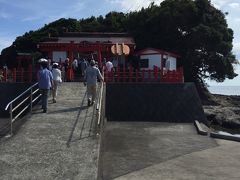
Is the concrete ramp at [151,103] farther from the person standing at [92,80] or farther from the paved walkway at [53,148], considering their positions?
the paved walkway at [53,148]

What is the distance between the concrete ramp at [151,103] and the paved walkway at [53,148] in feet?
23.5

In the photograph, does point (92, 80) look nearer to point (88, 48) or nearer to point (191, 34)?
point (88, 48)

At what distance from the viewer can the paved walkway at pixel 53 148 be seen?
966 centimetres

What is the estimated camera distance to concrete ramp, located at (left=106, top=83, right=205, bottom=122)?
21547 millimetres

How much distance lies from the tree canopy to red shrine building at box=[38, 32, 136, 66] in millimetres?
6641

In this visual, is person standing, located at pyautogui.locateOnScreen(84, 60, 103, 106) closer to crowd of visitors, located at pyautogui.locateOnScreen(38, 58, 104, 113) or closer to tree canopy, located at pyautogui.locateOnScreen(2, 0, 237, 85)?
crowd of visitors, located at pyautogui.locateOnScreen(38, 58, 104, 113)

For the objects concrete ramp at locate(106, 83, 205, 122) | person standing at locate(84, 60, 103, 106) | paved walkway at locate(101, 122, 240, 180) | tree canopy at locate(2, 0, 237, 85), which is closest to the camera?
paved walkway at locate(101, 122, 240, 180)

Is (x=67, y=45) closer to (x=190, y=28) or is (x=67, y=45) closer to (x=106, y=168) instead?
(x=106, y=168)

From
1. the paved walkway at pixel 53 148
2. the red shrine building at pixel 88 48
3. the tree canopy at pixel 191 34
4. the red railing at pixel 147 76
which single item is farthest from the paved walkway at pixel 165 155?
the tree canopy at pixel 191 34

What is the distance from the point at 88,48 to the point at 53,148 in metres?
14.7

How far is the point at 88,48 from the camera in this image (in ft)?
82.4

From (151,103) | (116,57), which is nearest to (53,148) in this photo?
(151,103)

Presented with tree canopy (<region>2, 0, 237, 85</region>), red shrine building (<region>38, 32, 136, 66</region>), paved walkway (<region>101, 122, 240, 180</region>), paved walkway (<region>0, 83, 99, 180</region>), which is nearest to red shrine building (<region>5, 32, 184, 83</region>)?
red shrine building (<region>38, 32, 136, 66</region>)

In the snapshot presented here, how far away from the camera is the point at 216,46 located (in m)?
41.0
